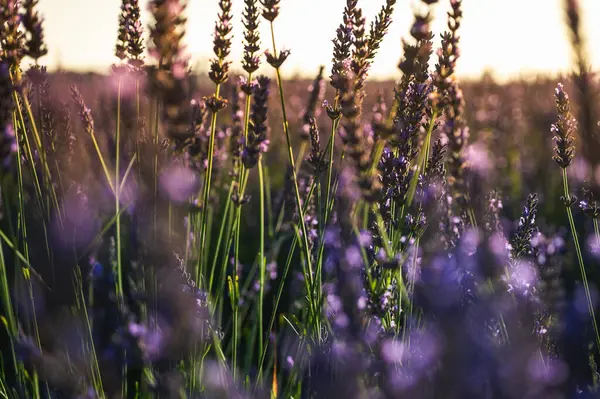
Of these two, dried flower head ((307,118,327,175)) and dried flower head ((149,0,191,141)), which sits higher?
dried flower head ((149,0,191,141))

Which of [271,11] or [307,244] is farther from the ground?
[271,11]

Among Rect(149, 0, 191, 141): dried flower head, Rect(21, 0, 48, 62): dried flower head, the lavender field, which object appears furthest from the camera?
Rect(21, 0, 48, 62): dried flower head

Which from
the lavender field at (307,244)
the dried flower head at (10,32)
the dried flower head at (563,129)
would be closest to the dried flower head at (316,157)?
the lavender field at (307,244)

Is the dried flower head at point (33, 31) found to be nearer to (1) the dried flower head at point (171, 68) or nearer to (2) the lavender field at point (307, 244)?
(2) the lavender field at point (307, 244)

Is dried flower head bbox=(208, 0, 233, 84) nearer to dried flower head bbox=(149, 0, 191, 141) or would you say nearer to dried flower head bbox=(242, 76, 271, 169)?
dried flower head bbox=(242, 76, 271, 169)

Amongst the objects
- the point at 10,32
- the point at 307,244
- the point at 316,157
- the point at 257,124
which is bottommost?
the point at 307,244

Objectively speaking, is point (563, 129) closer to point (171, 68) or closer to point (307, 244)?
point (307, 244)

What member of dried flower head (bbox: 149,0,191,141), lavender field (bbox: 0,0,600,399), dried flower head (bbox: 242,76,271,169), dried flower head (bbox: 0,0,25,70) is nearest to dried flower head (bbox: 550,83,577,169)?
lavender field (bbox: 0,0,600,399)

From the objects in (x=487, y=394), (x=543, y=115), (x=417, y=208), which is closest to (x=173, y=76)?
(x=487, y=394)

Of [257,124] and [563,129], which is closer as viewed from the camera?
[563,129]

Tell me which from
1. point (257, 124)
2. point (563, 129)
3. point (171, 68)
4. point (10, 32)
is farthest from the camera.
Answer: point (257, 124)

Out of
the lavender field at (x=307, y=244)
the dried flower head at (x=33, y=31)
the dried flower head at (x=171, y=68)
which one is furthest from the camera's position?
the dried flower head at (x=33, y=31)

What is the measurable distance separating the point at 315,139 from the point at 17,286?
0.92 metres

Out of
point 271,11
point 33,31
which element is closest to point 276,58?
point 271,11
